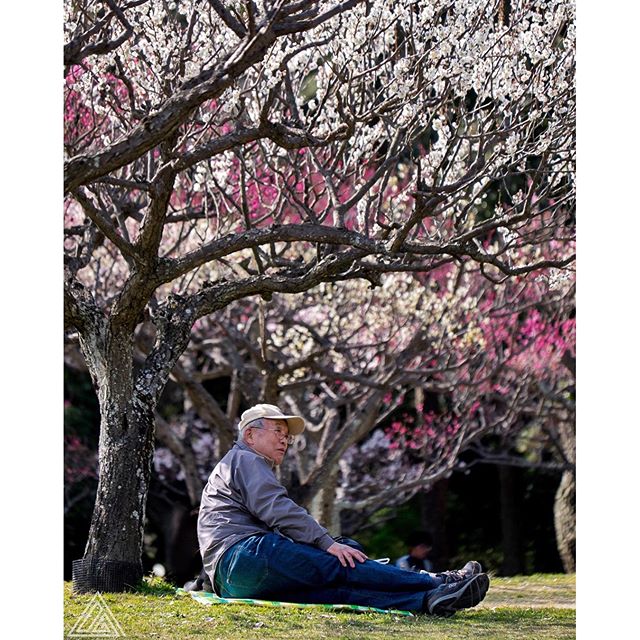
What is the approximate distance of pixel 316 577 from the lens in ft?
16.4

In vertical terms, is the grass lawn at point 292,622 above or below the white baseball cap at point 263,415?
below

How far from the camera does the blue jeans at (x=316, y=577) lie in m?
4.96

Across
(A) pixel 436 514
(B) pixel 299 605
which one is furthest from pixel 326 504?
(A) pixel 436 514

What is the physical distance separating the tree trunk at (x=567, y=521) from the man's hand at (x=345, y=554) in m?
9.45

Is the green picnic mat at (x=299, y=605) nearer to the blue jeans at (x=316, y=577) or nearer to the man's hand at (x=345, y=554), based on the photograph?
the blue jeans at (x=316, y=577)

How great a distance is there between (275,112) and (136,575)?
340 cm

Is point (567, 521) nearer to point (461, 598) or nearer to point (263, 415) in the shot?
point (461, 598)

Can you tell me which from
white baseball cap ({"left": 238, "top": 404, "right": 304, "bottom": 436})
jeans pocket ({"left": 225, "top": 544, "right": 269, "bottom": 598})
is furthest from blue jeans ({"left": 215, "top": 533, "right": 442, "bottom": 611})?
white baseball cap ({"left": 238, "top": 404, "right": 304, "bottom": 436})

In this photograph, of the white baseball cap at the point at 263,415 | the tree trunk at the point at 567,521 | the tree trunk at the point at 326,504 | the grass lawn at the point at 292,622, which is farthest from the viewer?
the tree trunk at the point at 567,521

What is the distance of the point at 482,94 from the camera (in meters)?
6.80

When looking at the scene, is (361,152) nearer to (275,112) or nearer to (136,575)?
(275,112)

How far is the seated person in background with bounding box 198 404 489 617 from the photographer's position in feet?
16.3

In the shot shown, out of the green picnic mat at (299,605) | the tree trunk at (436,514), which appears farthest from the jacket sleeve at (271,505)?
the tree trunk at (436,514)

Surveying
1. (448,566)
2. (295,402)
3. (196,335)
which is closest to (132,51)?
(196,335)
